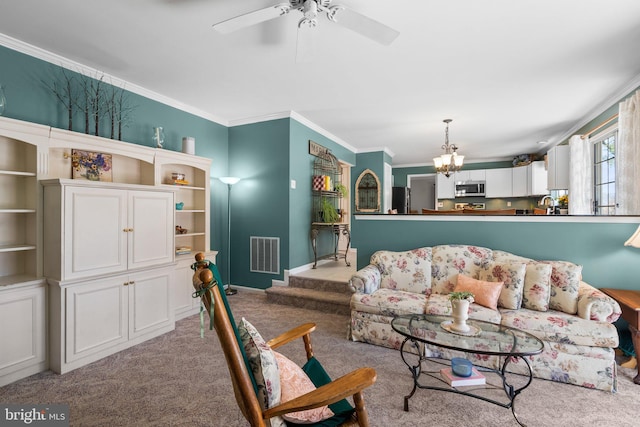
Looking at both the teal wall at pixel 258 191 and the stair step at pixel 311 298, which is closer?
the stair step at pixel 311 298

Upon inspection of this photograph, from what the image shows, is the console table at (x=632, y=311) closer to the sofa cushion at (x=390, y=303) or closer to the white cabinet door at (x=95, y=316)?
the sofa cushion at (x=390, y=303)

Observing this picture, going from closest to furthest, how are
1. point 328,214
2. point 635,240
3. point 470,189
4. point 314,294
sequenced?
point 635,240 → point 314,294 → point 328,214 → point 470,189

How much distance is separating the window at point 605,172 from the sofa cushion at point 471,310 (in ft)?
8.67

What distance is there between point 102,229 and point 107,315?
2.52 ft

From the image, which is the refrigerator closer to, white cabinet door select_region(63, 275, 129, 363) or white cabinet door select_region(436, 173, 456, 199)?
white cabinet door select_region(436, 173, 456, 199)

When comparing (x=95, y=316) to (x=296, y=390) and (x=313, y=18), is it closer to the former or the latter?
(x=296, y=390)

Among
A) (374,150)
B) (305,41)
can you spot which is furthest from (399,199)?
(305,41)

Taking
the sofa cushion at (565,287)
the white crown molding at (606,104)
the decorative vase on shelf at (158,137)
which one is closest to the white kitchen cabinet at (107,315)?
the decorative vase on shelf at (158,137)

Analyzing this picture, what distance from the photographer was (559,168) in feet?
15.9

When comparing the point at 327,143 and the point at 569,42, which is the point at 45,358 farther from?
the point at 569,42

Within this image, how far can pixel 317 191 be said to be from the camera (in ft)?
17.0

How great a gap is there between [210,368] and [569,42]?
4.09 metres

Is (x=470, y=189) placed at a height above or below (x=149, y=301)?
above

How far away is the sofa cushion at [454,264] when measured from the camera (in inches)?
121
